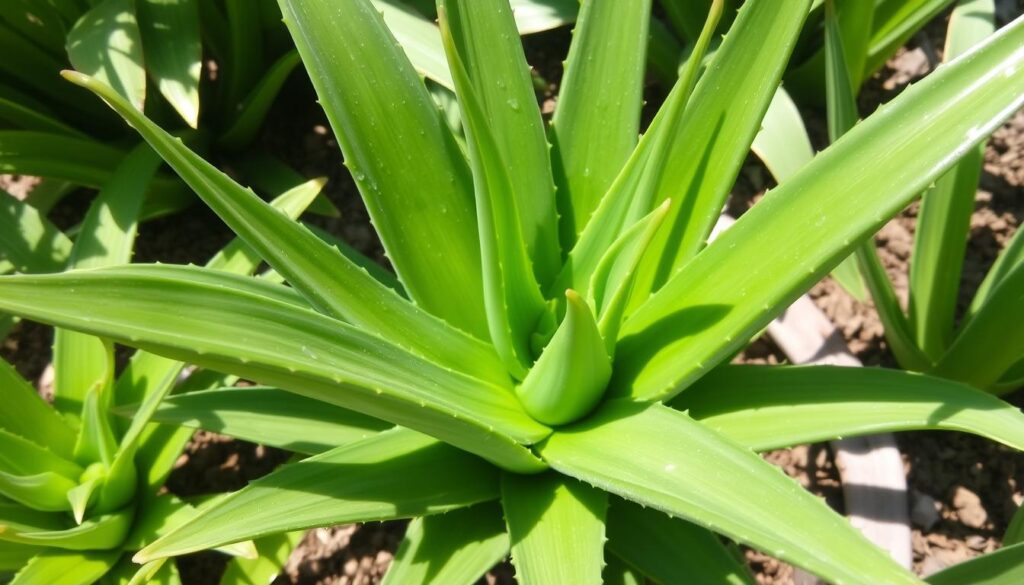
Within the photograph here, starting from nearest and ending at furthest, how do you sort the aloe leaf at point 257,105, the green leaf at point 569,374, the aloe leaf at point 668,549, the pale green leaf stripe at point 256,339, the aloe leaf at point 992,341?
the pale green leaf stripe at point 256,339
the green leaf at point 569,374
the aloe leaf at point 668,549
the aloe leaf at point 992,341
the aloe leaf at point 257,105

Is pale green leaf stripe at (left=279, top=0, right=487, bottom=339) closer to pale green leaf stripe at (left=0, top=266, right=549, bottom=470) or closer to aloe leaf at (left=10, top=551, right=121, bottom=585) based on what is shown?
pale green leaf stripe at (left=0, top=266, right=549, bottom=470)

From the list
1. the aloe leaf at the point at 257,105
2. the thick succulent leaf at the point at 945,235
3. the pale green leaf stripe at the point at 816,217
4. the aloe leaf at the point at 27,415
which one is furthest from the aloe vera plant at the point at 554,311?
the aloe leaf at the point at 257,105

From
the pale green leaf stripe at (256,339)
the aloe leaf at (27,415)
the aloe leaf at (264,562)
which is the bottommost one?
the aloe leaf at (264,562)

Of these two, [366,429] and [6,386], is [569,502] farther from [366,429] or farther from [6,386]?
[6,386]

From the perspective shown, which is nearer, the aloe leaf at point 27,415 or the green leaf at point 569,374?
the green leaf at point 569,374

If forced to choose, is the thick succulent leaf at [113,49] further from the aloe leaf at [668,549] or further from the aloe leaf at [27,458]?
the aloe leaf at [668,549]

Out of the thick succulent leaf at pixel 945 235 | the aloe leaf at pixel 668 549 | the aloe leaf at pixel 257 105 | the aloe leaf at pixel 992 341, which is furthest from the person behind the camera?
the aloe leaf at pixel 257 105
